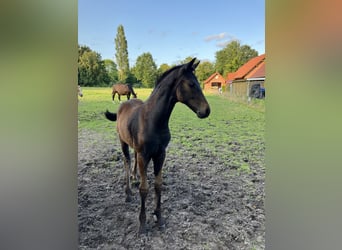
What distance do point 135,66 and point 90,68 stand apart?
24cm

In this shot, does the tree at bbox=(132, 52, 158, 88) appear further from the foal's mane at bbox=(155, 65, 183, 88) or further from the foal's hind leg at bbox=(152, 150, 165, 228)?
the foal's hind leg at bbox=(152, 150, 165, 228)

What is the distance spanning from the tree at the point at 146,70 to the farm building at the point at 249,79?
1.39 ft

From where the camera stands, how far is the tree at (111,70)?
4.42 ft

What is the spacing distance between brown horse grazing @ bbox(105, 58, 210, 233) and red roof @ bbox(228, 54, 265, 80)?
268 mm

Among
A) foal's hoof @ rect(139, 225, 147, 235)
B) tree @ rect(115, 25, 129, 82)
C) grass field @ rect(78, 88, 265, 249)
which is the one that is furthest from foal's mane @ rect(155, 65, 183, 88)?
foal's hoof @ rect(139, 225, 147, 235)

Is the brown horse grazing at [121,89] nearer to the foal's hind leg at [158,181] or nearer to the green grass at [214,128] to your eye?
the green grass at [214,128]

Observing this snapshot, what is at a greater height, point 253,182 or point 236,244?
point 253,182

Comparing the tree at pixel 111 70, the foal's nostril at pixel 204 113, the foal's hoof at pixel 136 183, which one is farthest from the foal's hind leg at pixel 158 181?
the tree at pixel 111 70

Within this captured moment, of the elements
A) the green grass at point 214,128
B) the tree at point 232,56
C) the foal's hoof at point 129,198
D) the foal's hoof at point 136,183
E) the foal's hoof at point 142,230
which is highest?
the tree at point 232,56

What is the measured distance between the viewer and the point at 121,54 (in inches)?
52.7
